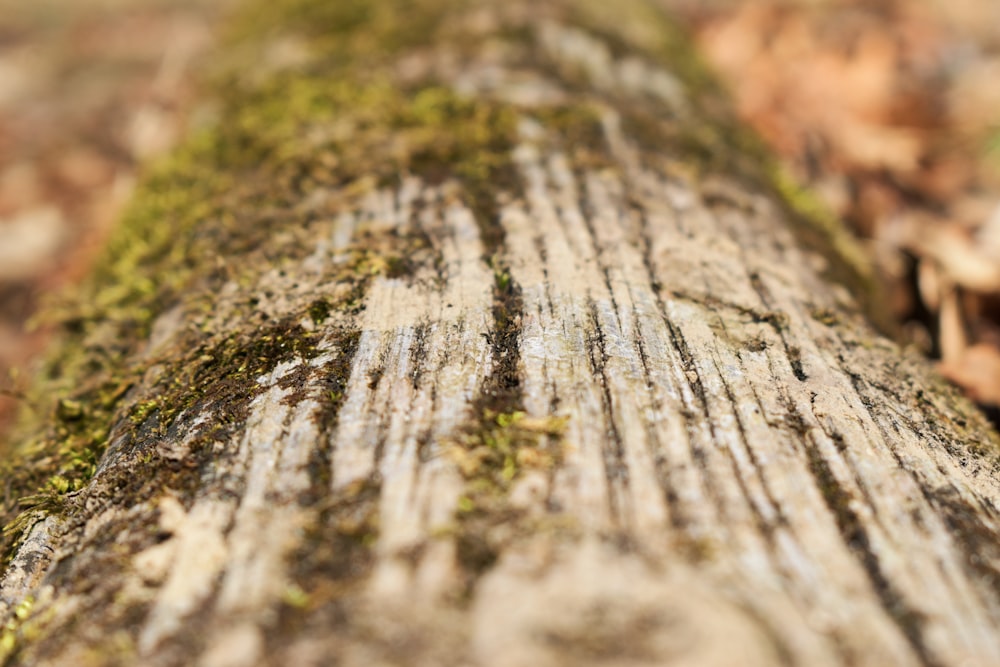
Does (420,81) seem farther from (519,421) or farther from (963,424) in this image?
(963,424)

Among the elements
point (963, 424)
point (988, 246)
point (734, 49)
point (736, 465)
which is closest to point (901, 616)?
point (736, 465)

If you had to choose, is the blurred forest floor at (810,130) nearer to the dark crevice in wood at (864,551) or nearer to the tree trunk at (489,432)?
the tree trunk at (489,432)

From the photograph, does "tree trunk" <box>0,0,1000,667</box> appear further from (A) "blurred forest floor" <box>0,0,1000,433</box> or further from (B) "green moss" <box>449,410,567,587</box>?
(A) "blurred forest floor" <box>0,0,1000,433</box>

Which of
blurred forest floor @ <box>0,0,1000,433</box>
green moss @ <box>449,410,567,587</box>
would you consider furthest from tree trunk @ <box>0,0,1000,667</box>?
blurred forest floor @ <box>0,0,1000,433</box>

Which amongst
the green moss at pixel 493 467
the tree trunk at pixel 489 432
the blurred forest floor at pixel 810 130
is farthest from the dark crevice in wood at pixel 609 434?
the blurred forest floor at pixel 810 130

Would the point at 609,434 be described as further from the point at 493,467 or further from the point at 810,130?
the point at 810,130
